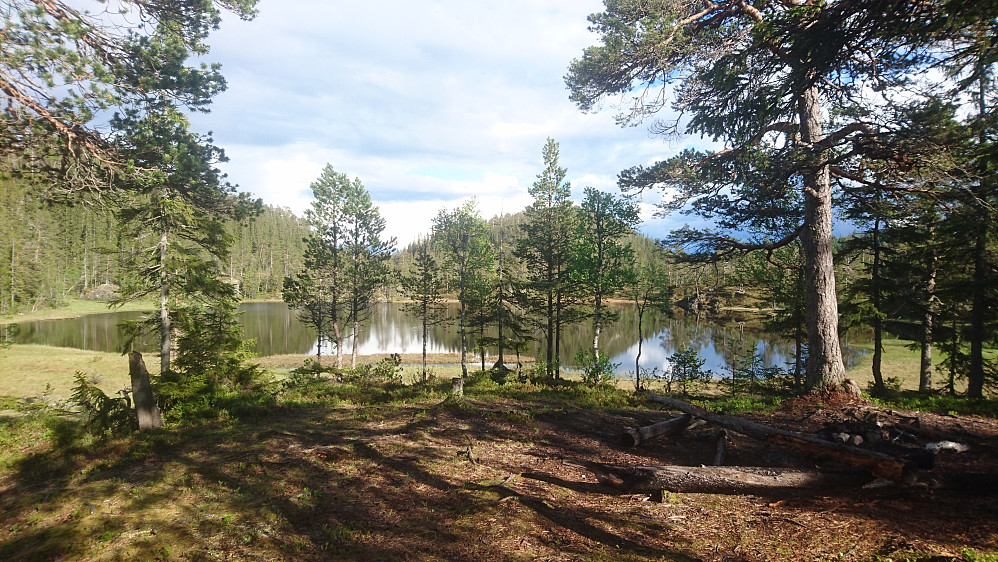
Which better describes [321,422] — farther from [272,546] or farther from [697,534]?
[697,534]

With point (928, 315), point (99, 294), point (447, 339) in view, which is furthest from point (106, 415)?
point (99, 294)

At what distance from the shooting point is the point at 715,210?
12078 millimetres

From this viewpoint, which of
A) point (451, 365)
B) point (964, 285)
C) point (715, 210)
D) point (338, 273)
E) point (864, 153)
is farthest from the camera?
point (451, 365)

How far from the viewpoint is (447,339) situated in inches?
2189

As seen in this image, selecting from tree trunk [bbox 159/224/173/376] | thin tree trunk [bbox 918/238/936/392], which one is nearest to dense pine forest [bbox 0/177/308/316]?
tree trunk [bbox 159/224/173/376]

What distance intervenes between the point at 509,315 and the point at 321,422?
1777 centimetres

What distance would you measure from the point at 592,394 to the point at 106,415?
41.7 feet

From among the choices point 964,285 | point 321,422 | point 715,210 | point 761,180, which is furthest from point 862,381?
point 321,422

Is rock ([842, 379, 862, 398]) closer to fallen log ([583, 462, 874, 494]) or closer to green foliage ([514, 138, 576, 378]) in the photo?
fallen log ([583, 462, 874, 494])

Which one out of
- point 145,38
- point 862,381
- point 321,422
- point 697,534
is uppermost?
point 145,38

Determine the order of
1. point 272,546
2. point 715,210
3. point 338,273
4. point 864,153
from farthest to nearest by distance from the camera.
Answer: point 338,273
point 715,210
point 864,153
point 272,546

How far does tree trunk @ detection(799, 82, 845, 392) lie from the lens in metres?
10.8

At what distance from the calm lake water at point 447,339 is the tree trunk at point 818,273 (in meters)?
22.2

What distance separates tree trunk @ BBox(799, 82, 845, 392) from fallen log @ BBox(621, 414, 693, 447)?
566cm
